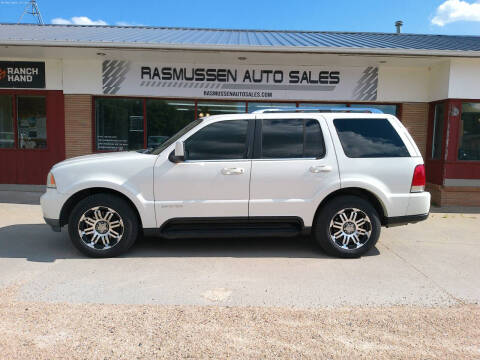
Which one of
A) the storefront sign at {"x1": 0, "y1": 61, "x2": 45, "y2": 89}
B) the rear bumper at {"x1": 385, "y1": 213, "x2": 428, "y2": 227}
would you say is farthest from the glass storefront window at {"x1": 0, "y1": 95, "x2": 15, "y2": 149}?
the rear bumper at {"x1": 385, "y1": 213, "x2": 428, "y2": 227}

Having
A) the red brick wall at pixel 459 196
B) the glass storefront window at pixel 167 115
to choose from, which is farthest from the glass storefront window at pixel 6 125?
the red brick wall at pixel 459 196

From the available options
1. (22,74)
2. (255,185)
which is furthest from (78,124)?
(255,185)

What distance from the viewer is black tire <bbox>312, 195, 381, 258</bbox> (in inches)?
197

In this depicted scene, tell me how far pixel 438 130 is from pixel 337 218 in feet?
Result: 20.7

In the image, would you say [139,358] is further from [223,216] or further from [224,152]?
[224,152]

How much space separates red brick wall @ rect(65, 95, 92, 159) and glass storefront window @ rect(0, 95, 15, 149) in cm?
157

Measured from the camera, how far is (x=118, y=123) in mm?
10375

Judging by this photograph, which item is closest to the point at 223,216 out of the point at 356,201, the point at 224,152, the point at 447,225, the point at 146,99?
the point at 224,152

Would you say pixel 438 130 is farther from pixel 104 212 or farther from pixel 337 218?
pixel 104 212

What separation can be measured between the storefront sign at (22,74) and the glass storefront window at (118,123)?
1.56 m

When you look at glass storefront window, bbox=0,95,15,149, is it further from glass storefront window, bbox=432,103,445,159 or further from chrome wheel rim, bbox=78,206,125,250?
glass storefront window, bbox=432,103,445,159

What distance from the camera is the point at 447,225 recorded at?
724 centimetres

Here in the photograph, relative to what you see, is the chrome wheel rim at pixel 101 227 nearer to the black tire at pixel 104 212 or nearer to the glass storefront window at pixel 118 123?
the black tire at pixel 104 212

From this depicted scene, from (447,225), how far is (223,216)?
15.8 feet
